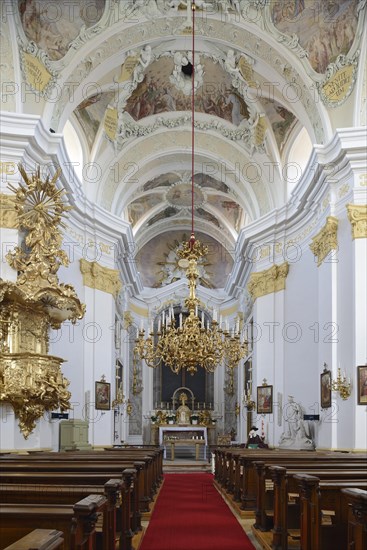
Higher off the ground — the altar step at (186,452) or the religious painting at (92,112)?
the religious painting at (92,112)

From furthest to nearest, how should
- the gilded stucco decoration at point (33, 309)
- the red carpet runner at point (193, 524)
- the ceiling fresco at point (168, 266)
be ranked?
the ceiling fresco at point (168, 266)
the gilded stucco decoration at point (33, 309)
the red carpet runner at point (193, 524)

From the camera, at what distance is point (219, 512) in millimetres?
10164

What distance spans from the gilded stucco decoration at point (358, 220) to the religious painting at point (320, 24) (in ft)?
11.4

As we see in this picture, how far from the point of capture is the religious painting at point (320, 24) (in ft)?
48.2

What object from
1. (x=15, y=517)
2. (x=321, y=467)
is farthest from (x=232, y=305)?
(x=15, y=517)

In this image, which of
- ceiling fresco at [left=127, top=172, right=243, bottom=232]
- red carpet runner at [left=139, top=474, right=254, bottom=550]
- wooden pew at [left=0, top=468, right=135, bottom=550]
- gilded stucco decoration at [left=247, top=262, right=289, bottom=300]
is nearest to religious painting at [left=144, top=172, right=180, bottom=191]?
ceiling fresco at [left=127, top=172, right=243, bottom=232]

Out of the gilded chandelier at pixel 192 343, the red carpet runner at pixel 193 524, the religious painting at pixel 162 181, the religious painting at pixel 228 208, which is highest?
the religious painting at pixel 162 181

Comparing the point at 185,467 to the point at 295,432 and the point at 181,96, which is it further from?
the point at 181,96

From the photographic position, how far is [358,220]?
46.0 ft

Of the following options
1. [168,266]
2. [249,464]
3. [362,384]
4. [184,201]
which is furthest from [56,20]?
[168,266]

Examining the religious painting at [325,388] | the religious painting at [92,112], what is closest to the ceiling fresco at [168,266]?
the religious painting at [92,112]

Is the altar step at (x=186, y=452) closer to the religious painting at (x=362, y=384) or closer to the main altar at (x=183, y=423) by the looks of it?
the main altar at (x=183, y=423)

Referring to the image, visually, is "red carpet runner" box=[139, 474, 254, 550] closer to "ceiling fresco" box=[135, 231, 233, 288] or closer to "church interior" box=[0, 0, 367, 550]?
"church interior" box=[0, 0, 367, 550]

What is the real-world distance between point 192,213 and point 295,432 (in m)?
5.94
